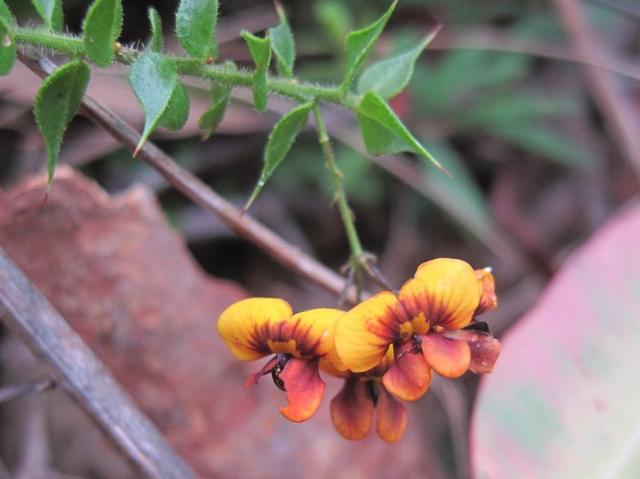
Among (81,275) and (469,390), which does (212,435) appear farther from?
(469,390)

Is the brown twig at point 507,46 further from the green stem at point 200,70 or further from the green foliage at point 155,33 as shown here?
the green foliage at point 155,33

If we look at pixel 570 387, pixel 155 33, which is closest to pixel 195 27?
pixel 155 33

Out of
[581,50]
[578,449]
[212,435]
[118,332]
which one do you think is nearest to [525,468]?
[578,449]

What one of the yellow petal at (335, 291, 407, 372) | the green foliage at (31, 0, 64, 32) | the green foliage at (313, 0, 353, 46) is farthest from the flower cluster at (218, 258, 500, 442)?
the green foliage at (313, 0, 353, 46)

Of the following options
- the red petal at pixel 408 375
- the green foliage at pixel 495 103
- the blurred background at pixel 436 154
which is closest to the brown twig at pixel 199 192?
the red petal at pixel 408 375

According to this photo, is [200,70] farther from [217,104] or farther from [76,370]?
[76,370]
